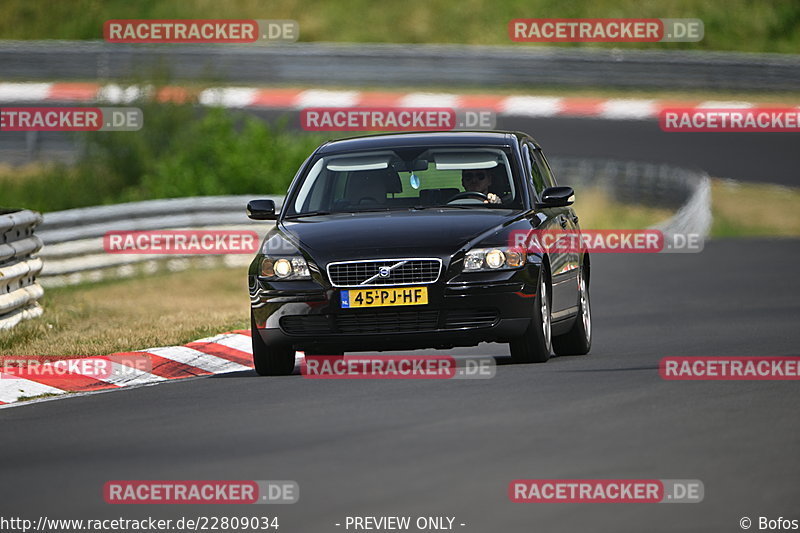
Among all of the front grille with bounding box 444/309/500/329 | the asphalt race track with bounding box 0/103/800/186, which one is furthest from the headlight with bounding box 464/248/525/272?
the asphalt race track with bounding box 0/103/800/186

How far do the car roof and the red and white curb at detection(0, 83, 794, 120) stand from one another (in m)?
22.9

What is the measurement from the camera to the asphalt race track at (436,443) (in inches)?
257

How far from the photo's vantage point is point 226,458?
303 inches

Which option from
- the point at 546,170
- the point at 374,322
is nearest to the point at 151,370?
the point at 374,322

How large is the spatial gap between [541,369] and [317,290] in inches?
58.4

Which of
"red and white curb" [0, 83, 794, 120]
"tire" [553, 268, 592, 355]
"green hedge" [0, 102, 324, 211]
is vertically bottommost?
"tire" [553, 268, 592, 355]

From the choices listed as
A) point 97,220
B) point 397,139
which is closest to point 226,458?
point 397,139

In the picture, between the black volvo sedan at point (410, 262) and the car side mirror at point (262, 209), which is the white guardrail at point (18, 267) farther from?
the black volvo sedan at point (410, 262)

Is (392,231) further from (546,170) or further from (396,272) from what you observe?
(546,170)

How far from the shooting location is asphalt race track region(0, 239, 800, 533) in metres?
6.54

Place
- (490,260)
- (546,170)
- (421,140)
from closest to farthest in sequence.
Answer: (490,260) < (421,140) < (546,170)

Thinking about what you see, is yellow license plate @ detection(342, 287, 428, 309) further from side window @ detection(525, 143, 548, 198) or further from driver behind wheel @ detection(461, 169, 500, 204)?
side window @ detection(525, 143, 548, 198)

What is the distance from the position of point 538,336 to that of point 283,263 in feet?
5.53

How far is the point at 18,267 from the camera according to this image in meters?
14.6
